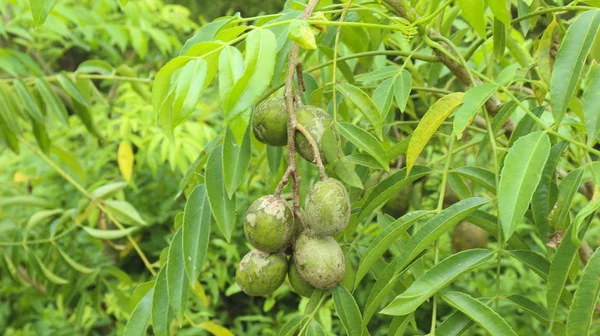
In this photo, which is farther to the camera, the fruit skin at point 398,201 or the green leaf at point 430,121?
the fruit skin at point 398,201

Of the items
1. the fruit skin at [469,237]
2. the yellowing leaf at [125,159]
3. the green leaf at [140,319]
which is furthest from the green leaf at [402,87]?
the yellowing leaf at [125,159]

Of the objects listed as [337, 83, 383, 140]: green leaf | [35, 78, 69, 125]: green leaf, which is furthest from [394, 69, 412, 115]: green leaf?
[35, 78, 69, 125]: green leaf

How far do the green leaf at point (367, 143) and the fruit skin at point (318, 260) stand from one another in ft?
0.46

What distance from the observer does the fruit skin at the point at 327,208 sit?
2.86ft

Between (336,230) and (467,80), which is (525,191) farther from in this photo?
(467,80)

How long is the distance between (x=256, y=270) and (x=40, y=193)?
91.3 inches

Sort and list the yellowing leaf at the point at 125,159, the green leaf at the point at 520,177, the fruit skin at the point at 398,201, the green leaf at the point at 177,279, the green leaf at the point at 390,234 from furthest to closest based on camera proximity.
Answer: the yellowing leaf at the point at 125,159, the fruit skin at the point at 398,201, the green leaf at the point at 177,279, the green leaf at the point at 390,234, the green leaf at the point at 520,177

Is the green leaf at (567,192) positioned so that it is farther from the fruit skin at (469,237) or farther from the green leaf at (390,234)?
the fruit skin at (469,237)

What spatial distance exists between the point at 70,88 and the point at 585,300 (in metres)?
1.46

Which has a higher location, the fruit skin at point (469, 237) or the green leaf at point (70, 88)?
the green leaf at point (70, 88)

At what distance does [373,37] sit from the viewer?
4.39 ft

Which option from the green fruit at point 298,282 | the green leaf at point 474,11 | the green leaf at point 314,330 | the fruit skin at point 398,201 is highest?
the green leaf at point 474,11

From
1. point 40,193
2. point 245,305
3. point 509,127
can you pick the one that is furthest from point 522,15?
point 40,193

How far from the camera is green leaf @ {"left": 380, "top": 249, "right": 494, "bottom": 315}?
79 cm
